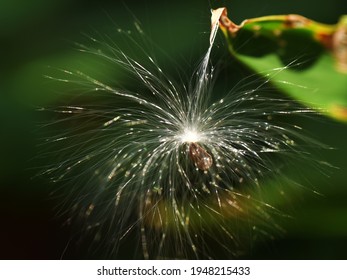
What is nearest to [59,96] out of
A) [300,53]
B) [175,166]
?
[175,166]

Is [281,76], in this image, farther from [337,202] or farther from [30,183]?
[30,183]

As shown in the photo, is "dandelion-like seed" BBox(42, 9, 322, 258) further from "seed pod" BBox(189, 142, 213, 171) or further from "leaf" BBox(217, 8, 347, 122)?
"leaf" BBox(217, 8, 347, 122)

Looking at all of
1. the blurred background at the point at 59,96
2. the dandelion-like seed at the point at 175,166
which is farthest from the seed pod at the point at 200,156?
the blurred background at the point at 59,96

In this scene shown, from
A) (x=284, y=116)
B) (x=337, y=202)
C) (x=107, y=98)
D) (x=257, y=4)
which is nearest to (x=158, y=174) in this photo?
(x=107, y=98)

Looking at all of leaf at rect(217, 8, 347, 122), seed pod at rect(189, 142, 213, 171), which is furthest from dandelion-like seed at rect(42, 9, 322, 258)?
leaf at rect(217, 8, 347, 122)

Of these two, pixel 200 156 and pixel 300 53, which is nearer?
pixel 300 53

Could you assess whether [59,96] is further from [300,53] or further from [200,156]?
[300,53]
